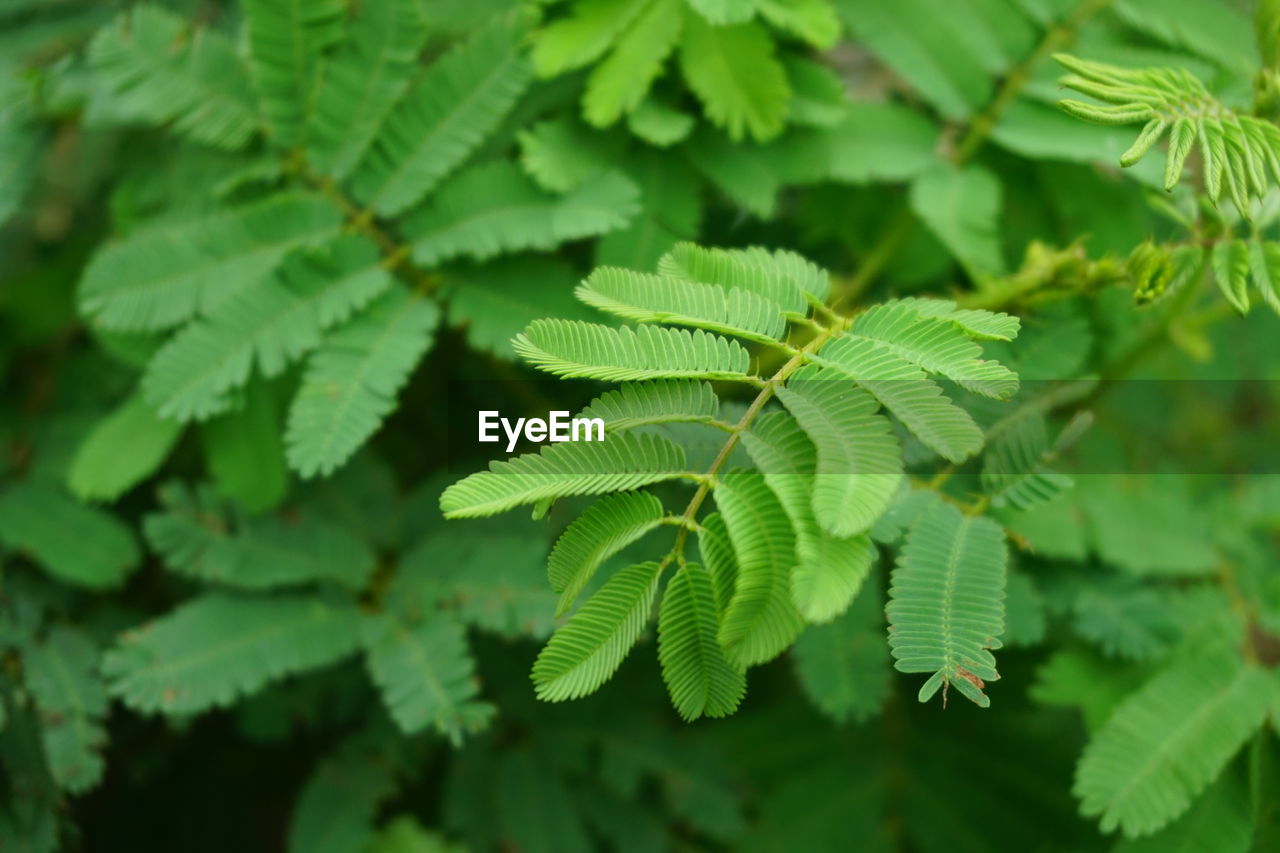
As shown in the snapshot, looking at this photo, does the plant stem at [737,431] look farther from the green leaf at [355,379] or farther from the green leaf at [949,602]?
the green leaf at [355,379]

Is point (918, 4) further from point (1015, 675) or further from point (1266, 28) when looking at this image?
point (1015, 675)

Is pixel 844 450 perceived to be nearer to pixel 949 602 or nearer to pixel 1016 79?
pixel 949 602

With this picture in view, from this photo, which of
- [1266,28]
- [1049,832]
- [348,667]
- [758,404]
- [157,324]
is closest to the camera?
[758,404]

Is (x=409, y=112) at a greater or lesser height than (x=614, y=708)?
greater

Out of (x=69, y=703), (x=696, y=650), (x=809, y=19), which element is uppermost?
(x=809, y=19)

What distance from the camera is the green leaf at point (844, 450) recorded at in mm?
829


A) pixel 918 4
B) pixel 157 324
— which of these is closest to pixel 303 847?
pixel 157 324

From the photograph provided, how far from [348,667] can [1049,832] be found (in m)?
1.27

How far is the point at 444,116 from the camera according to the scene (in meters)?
1.43

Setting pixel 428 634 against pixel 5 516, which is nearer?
pixel 428 634

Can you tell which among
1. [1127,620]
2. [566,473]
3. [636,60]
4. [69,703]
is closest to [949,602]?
[566,473]

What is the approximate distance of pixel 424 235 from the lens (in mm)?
1456

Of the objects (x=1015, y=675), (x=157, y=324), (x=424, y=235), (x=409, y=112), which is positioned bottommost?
(x=1015, y=675)

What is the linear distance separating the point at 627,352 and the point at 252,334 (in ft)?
2.29
